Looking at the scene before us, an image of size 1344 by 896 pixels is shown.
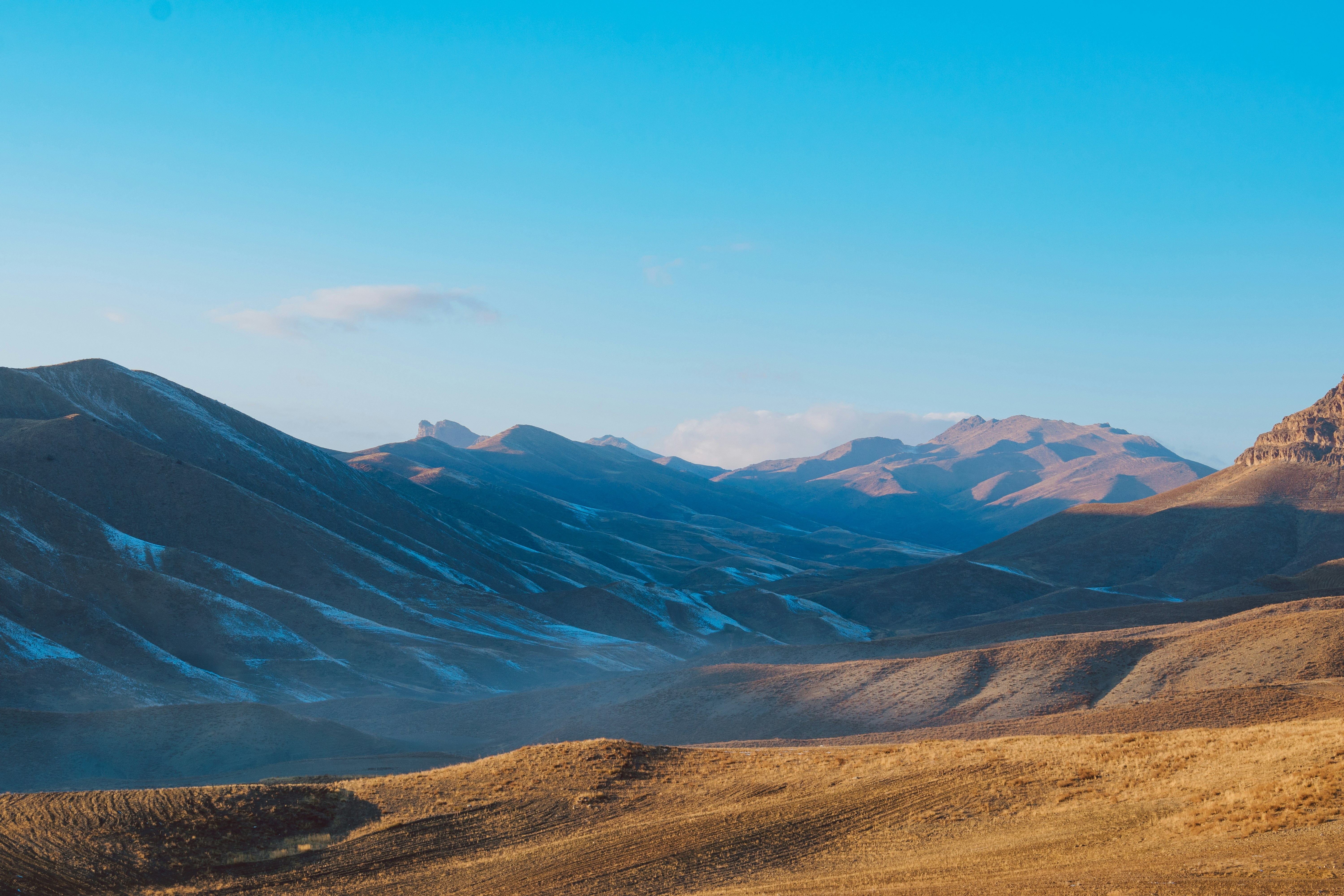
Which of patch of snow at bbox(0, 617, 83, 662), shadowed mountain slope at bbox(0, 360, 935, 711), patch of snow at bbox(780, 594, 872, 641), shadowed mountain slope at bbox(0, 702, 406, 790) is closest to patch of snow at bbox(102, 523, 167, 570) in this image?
shadowed mountain slope at bbox(0, 360, 935, 711)

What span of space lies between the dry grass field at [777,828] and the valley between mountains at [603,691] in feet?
0.39

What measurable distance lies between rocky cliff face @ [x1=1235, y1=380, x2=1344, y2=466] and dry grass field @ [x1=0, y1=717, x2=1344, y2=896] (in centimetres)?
14695

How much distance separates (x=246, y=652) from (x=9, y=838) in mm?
64299

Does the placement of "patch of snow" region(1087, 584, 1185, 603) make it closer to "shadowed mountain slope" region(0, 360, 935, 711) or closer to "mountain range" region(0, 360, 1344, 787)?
"mountain range" region(0, 360, 1344, 787)

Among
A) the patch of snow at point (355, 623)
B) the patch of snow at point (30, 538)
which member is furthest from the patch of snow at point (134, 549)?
the patch of snow at point (355, 623)

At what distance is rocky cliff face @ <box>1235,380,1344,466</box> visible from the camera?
5714 inches

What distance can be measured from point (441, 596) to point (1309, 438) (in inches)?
5396

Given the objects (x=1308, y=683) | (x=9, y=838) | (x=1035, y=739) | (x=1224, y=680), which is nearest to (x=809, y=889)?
(x=1035, y=739)

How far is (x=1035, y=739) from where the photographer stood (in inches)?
1052

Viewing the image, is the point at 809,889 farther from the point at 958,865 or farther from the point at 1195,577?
the point at 1195,577

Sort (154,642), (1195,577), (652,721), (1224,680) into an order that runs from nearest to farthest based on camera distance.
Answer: (1224,680), (652,721), (154,642), (1195,577)

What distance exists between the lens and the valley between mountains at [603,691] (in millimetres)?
18984

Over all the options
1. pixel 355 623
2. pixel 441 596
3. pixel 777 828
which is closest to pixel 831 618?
pixel 441 596

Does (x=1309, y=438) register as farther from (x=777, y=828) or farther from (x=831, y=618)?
(x=777, y=828)
